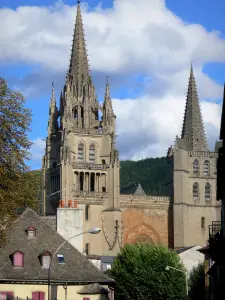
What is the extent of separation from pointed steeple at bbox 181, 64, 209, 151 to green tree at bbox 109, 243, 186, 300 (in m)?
55.5

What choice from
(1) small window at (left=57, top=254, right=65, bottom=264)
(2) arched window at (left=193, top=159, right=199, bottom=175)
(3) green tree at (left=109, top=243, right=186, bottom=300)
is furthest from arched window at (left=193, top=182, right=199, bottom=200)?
(1) small window at (left=57, top=254, right=65, bottom=264)

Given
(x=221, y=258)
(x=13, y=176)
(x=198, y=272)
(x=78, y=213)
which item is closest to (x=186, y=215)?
(x=198, y=272)

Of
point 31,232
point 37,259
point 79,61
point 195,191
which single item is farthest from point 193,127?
point 37,259

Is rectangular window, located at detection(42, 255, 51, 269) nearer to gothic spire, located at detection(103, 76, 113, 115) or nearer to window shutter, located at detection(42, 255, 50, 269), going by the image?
window shutter, located at detection(42, 255, 50, 269)

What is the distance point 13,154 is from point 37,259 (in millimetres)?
6855

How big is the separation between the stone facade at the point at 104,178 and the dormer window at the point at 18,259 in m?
62.7

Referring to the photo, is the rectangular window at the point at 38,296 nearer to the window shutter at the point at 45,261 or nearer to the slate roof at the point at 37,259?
the slate roof at the point at 37,259

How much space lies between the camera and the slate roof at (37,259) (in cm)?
4800

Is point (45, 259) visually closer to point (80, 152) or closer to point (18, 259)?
point (18, 259)

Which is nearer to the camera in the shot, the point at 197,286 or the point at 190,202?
the point at 197,286

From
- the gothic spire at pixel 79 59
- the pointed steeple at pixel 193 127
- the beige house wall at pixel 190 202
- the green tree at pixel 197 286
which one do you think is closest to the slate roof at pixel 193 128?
the pointed steeple at pixel 193 127

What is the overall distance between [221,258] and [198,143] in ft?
297

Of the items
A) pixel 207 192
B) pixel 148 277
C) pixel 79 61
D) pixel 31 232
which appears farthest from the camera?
pixel 207 192

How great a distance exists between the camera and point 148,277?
226ft
